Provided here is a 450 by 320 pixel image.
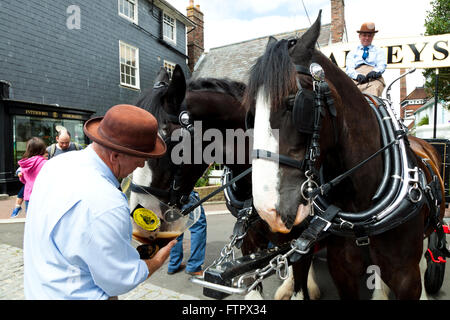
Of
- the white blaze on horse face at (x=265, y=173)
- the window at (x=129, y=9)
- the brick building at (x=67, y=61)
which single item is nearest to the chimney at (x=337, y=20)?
the brick building at (x=67, y=61)

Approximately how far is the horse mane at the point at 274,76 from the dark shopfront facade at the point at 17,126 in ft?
32.1

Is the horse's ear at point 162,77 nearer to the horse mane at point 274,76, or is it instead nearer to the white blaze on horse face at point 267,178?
the horse mane at point 274,76

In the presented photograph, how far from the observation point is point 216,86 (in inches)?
101

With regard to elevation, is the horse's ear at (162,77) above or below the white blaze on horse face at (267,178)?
above

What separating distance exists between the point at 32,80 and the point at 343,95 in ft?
35.1

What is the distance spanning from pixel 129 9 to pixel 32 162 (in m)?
10.3

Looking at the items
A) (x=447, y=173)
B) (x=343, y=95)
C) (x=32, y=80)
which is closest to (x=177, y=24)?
(x=32, y=80)

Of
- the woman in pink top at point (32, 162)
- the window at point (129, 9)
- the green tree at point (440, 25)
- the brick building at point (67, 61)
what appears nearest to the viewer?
the woman in pink top at point (32, 162)

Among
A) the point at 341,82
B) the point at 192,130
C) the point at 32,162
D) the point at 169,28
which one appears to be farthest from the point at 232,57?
the point at 341,82

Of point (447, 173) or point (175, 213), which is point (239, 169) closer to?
point (175, 213)

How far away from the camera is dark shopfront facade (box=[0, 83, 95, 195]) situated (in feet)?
28.7

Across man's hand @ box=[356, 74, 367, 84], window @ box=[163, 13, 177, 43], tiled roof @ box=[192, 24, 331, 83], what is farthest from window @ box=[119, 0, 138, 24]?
man's hand @ box=[356, 74, 367, 84]

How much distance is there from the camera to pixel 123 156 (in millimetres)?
1399

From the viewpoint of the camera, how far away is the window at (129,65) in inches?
505
